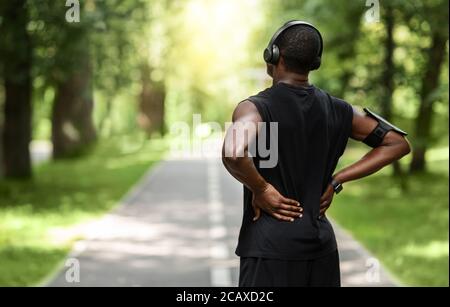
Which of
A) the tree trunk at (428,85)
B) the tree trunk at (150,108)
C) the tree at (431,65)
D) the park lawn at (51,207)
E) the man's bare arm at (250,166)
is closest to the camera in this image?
the man's bare arm at (250,166)

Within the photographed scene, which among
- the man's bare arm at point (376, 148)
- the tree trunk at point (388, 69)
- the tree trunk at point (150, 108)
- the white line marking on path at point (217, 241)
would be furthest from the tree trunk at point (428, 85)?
the tree trunk at point (150, 108)

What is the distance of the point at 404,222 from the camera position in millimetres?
13547

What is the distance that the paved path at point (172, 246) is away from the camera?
28.7 feet

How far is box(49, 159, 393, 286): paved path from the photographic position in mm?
8734

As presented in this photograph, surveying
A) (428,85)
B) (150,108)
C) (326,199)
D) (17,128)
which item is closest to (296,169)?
(326,199)

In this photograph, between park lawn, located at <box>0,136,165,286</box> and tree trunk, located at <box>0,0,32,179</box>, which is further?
tree trunk, located at <box>0,0,32,179</box>

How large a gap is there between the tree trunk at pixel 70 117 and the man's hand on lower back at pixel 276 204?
23.4 m

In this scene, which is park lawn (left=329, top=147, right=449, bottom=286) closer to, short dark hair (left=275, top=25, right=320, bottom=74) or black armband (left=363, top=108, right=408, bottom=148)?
black armband (left=363, top=108, right=408, bottom=148)

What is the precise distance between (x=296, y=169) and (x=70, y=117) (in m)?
26.3

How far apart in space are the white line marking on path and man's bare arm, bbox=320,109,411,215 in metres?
4.73

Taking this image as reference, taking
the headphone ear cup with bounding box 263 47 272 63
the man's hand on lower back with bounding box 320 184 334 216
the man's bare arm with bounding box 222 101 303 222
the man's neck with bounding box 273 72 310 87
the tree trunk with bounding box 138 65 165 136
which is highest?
the headphone ear cup with bounding box 263 47 272 63

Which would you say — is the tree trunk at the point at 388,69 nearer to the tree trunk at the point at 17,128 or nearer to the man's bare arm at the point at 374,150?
the tree trunk at the point at 17,128

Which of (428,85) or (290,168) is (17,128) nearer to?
(428,85)

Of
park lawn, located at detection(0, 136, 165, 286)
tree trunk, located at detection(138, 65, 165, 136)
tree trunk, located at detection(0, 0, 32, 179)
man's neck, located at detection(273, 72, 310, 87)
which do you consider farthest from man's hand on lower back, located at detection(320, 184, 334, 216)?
tree trunk, located at detection(138, 65, 165, 136)
